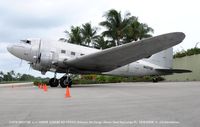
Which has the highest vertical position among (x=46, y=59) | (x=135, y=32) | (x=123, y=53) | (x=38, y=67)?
(x=135, y=32)

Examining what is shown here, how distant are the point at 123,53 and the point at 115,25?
3065cm

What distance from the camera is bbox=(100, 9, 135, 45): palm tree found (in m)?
47.5

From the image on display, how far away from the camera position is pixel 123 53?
1845 centimetres

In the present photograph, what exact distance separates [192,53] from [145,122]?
104ft

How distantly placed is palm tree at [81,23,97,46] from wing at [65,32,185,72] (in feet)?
100

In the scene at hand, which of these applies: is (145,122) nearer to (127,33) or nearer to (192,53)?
(192,53)

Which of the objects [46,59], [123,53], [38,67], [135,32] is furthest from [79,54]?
[135,32]

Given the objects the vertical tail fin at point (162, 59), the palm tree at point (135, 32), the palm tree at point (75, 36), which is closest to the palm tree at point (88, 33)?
the palm tree at point (75, 36)

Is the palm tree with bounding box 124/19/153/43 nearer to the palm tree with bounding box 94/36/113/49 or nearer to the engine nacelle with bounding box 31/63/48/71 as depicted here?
the palm tree with bounding box 94/36/113/49

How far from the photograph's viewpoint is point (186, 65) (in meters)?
35.2

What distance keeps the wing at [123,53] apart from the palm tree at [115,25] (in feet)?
88.1

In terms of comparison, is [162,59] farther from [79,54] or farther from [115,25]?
[115,25]

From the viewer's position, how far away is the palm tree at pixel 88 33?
2023 inches

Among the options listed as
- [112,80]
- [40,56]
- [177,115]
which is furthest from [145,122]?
[112,80]
